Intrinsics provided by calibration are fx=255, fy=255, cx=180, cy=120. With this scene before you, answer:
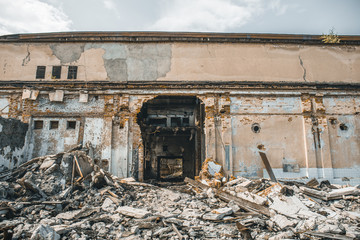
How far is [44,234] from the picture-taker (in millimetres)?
4605

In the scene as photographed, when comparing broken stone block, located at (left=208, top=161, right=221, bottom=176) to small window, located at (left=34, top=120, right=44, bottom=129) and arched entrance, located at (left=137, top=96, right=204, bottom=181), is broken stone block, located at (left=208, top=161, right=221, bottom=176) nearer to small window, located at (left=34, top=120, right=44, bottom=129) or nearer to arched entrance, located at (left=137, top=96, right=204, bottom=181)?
arched entrance, located at (left=137, top=96, right=204, bottom=181)

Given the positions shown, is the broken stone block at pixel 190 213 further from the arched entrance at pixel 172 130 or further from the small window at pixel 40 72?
the small window at pixel 40 72

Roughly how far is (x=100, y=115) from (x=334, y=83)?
11.0m

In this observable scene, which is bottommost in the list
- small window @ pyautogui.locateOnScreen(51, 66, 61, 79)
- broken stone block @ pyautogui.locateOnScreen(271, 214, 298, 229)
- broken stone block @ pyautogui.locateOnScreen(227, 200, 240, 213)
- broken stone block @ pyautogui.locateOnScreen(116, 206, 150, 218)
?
broken stone block @ pyautogui.locateOnScreen(271, 214, 298, 229)

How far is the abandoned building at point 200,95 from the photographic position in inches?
438

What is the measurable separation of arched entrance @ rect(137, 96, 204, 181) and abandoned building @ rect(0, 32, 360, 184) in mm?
195

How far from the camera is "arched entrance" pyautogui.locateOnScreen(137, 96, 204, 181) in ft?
40.8

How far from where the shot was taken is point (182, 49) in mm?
12320

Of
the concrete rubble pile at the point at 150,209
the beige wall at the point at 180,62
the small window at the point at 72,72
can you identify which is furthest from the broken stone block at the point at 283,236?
the small window at the point at 72,72

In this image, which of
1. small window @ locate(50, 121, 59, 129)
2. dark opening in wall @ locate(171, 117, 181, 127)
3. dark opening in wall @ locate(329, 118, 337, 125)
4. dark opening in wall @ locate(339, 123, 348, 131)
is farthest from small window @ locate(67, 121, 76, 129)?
dark opening in wall @ locate(339, 123, 348, 131)

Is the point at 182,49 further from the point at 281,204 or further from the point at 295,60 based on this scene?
the point at 281,204

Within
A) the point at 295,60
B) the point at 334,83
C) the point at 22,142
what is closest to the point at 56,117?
the point at 22,142

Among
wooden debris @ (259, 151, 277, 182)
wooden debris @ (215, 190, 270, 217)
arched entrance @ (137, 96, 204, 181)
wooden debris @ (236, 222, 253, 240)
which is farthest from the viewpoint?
arched entrance @ (137, 96, 204, 181)

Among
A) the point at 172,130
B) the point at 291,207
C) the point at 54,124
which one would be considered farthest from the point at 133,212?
the point at 54,124
